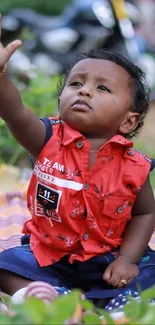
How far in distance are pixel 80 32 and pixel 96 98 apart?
147 inches

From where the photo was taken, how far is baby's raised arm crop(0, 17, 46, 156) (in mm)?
1817

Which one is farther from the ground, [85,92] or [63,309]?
[63,309]

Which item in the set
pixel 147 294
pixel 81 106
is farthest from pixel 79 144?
pixel 147 294

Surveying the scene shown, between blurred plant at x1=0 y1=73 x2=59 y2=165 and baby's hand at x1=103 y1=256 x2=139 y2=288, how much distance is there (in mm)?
1857

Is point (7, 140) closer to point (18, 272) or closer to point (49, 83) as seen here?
point (49, 83)

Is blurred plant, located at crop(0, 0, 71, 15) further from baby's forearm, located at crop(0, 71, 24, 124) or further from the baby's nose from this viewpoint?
baby's forearm, located at crop(0, 71, 24, 124)

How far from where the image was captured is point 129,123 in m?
2.26

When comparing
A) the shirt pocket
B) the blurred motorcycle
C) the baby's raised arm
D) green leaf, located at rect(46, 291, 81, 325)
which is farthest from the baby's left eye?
the blurred motorcycle

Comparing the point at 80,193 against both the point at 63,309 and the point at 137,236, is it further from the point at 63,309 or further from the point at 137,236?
the point at 63,309

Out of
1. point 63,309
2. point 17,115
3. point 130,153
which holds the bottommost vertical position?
point 130,153

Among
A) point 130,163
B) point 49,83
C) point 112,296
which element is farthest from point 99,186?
point 49,83

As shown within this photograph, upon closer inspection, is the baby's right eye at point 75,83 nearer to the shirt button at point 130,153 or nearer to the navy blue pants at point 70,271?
the shirt button at point 130,153

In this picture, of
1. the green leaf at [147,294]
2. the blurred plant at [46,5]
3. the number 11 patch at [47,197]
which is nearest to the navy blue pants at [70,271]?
the number 11 patch at [47,197]

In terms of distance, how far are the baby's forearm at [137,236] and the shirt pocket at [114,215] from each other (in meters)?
0.04
